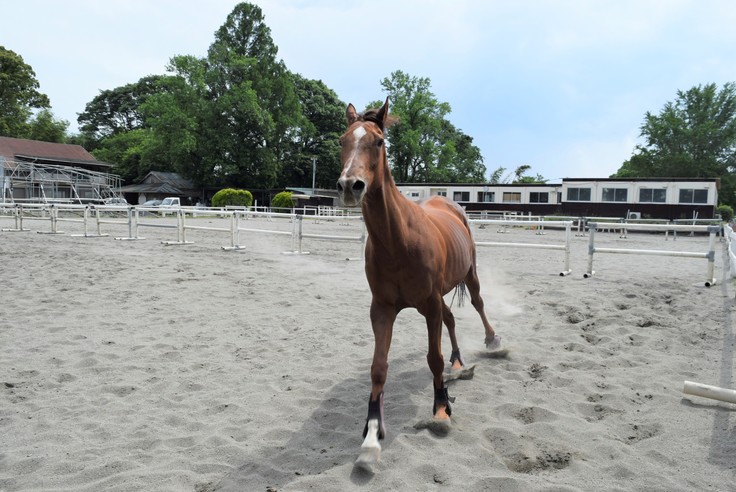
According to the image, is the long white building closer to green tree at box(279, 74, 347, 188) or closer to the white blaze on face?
green tree at box(279, 74, 347, 188)

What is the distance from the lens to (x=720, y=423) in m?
3.17

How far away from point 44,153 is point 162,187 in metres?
11.6

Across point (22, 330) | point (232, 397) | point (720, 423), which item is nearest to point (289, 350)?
point (232, 397)

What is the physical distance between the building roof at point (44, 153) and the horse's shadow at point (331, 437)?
5294cm

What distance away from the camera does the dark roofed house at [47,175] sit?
38125 mm

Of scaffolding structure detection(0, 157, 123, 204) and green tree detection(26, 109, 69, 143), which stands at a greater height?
green tree detection(26, 109, 69, 143)

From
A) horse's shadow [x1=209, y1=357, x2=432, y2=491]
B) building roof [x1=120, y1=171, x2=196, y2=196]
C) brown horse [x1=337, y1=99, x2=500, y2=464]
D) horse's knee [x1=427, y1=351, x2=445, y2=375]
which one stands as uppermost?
building roof [x1=120, y1=171, x2=196, y2=196]

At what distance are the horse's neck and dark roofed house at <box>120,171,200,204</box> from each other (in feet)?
177

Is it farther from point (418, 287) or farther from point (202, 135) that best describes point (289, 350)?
point (202, 135)

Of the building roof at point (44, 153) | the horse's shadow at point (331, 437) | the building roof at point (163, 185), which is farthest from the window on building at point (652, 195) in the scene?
the building roof at point (44, 153)

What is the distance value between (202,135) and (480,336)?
48982mm

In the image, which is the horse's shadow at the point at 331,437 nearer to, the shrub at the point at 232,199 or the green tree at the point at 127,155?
the shrub at the point at 232,199

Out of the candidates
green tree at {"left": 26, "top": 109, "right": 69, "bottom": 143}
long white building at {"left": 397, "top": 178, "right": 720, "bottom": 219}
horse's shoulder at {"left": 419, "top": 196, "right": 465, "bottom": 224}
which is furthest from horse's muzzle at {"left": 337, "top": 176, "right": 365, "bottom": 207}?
green tree at {"left": 26, "top": 109, "right": 69, "bottom": 143}

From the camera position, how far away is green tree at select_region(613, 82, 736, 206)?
160ft
